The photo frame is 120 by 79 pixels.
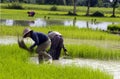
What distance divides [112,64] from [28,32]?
3490mm

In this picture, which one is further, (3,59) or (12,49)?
(12,49)

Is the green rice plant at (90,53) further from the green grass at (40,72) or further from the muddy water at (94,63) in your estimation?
the green grass at (40,72)

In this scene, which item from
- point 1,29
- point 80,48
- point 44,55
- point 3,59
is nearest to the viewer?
point 3,59

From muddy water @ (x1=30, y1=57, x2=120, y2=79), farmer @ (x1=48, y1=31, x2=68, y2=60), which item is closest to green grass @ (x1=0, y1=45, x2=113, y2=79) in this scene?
muddy water @ (x1=30, y1=57, x2=120, y2=79)

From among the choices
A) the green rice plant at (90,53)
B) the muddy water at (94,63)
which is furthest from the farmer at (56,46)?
the green rice plant at (90,53)

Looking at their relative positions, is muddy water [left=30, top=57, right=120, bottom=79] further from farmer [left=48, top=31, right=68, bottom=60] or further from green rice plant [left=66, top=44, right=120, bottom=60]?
green rice plant [left=66, top=44, right=120, bottom=60]

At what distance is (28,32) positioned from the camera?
Result: 902cm

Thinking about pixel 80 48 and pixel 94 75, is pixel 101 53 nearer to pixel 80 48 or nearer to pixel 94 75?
pixel 80 48

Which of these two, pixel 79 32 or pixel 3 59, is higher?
pixel 3 59

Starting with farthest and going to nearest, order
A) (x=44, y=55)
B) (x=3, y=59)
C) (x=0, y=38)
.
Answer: (x=0, y=38)
(x=44, y=55)
(x=3, y=59)

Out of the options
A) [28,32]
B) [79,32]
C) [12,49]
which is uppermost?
[28,32]

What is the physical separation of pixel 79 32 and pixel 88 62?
325 inches

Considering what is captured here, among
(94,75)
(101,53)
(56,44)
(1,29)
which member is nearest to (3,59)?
(94,75)

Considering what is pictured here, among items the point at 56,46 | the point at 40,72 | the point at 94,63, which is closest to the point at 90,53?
the point at 94,63
